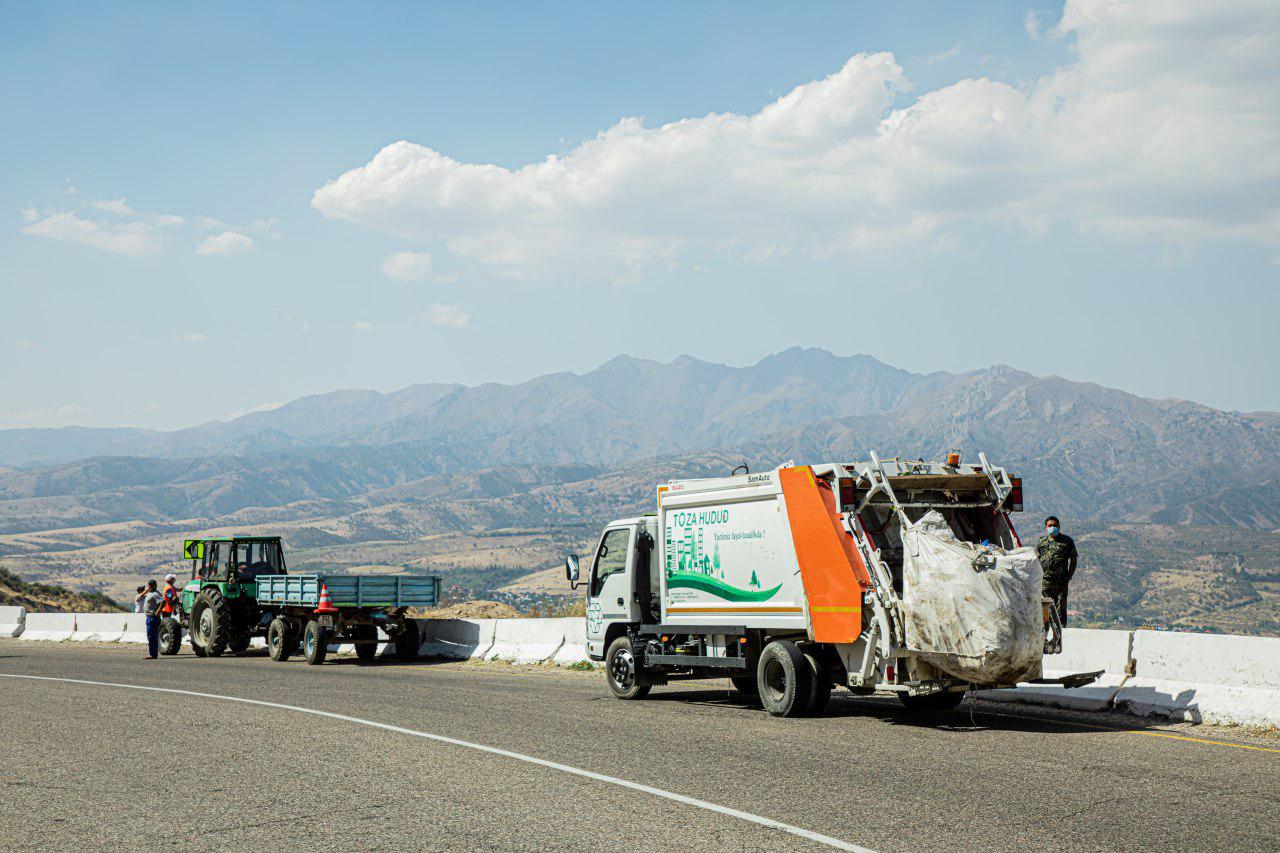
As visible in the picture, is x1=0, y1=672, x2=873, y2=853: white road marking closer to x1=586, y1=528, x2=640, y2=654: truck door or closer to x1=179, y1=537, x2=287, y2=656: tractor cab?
x1=586, y1=528, x2=640, y2=654: truck door

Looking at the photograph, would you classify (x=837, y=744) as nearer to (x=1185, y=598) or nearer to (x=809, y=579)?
(x=809, y=579)

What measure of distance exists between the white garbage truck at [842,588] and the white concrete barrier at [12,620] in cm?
3086

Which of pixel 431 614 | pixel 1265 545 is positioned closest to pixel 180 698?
pixel 431 614

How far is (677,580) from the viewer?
15.7m

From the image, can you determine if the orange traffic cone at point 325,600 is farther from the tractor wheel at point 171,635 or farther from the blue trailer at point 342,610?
the tractor wheel at point 171,635

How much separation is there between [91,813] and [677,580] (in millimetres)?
8448

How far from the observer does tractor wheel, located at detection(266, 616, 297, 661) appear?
25500 millimetres

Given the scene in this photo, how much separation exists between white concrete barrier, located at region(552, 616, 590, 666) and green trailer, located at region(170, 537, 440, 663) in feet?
12.4

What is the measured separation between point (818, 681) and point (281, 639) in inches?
609

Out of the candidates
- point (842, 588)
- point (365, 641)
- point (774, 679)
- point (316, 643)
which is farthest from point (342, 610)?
point (842, 588)

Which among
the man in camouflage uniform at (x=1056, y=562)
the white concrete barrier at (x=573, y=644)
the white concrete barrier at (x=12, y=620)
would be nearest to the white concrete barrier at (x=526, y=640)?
the white concrete barrier at (x=573, y=644)

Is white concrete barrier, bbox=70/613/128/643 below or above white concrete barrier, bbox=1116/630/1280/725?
below

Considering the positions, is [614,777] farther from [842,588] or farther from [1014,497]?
[1014,497]

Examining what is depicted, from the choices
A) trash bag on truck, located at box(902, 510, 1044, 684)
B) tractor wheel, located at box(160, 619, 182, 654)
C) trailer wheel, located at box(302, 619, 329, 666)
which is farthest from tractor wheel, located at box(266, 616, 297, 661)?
trash bag on truck, located at box(902, 510, 1044, 684)
